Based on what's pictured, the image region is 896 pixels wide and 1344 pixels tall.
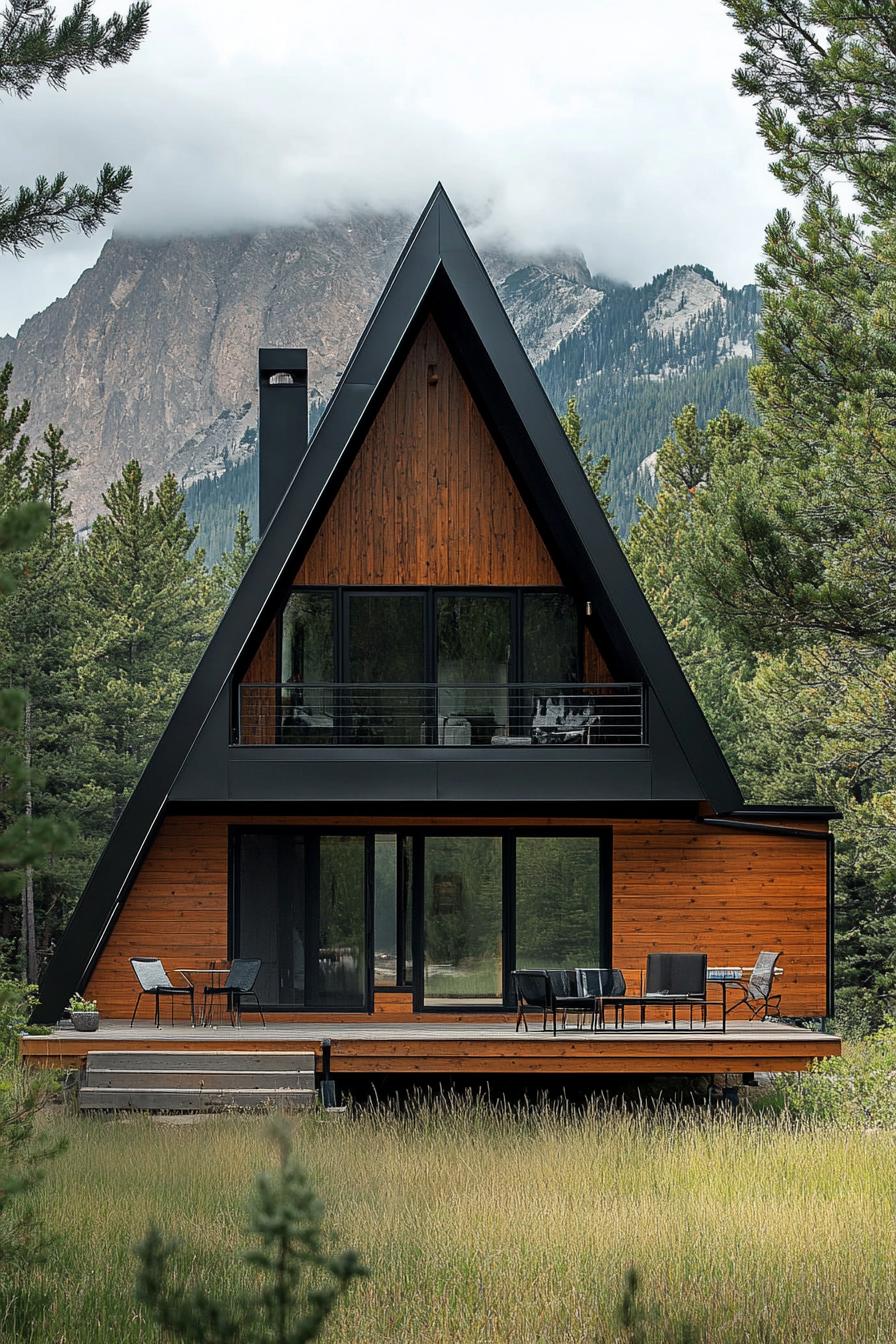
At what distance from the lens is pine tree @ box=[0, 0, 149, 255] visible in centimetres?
954

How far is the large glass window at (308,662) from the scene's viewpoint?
15.3m

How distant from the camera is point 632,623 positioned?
14.0 metres

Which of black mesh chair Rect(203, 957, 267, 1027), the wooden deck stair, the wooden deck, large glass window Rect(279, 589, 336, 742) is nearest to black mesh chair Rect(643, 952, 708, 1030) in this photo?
the wooden deck

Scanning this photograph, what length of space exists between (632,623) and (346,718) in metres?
3.24

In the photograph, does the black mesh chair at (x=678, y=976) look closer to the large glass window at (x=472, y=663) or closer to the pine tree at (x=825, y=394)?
the pine tree at (x=825, y=394)

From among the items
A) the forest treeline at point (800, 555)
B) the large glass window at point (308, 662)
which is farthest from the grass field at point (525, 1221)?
the large glass window at point (308, 662)

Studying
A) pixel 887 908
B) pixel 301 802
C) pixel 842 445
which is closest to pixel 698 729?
pixel 842 445

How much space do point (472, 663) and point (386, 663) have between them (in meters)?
0.91

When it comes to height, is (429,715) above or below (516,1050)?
above

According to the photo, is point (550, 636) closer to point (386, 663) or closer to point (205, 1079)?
point (386, 663)

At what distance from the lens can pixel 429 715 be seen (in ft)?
49.9

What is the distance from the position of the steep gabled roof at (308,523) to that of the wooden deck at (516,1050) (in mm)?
1338

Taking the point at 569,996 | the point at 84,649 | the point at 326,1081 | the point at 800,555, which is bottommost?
the point at 326,1081

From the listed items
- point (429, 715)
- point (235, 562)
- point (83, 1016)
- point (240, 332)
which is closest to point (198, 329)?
point (240, 332)
